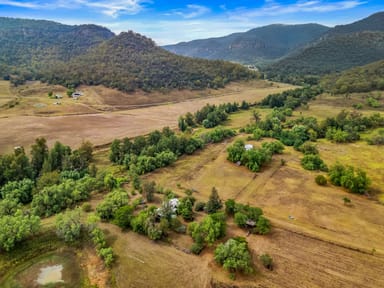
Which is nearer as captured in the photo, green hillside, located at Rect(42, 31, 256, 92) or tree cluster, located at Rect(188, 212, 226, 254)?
tree cluster, located at Rect(188, 212, 226, 254)

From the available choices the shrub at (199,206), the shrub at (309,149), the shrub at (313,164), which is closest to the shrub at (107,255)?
the shrub at (199,206)

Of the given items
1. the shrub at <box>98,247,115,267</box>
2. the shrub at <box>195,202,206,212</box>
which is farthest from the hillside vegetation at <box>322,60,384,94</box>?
the shrub at <box>98,247,115,267</box>

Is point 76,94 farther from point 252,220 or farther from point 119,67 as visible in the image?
point 252,220

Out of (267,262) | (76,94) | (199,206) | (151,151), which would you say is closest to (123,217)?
(199,206)

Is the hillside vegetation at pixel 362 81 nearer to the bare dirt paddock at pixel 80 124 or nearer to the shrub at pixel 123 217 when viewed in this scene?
the bare dirt paddock at pixel 80 124

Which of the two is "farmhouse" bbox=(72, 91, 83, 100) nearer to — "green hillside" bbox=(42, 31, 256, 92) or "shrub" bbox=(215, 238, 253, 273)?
"green hillside" bbox=(42, 31, 256, 92)
